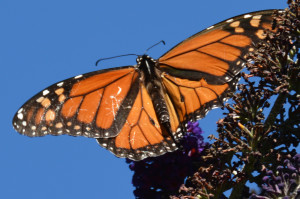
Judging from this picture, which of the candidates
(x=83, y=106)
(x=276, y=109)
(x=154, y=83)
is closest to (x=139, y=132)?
(x=154, y=83)

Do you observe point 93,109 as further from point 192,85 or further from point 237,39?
point 237,39

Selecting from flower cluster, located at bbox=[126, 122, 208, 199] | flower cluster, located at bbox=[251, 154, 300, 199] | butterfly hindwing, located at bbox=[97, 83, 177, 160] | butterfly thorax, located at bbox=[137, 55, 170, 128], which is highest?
butterfly thorax, located at bbox=[137, 55, 170, 128]

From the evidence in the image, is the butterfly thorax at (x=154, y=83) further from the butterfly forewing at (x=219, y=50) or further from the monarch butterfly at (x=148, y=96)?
the butterfly forewing at (x=219, y=50)

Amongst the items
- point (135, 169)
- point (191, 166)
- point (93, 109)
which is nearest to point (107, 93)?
point (93, 109)

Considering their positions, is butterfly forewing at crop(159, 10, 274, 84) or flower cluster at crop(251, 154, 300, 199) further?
butterfly forewing at crop(159, 10, 274, 84)

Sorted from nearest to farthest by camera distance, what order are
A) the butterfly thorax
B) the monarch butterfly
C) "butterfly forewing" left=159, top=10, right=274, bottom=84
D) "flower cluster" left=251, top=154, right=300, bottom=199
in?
"flower cluster" left=251, top=154, right=300, bottom=199
"butterfly forewing" left=159, top=10, right=274, bottom=84
the monarch butterfly
the butterfly thorax

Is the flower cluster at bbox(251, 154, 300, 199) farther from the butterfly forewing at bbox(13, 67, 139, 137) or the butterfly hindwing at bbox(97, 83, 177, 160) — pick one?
the butterfly forewing at bbox(13, 67, 139, 137)

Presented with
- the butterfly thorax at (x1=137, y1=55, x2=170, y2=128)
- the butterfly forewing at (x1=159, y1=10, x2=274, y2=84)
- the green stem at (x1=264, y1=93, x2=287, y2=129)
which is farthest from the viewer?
the butterfly thorax at (x1=137, y1=55, x2=170, y2=128)

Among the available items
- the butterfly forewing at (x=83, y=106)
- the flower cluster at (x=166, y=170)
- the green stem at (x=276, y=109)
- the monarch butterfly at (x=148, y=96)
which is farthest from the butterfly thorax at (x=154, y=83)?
the green stem at (x=276, y=109)

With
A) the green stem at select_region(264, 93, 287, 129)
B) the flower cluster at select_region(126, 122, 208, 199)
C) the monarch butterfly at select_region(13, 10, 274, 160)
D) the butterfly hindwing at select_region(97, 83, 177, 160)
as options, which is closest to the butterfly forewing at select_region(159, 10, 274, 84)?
the monarch butterfly at select_region(13, 10, 274, 160)

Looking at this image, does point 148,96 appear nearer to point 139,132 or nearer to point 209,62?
point 139,132
